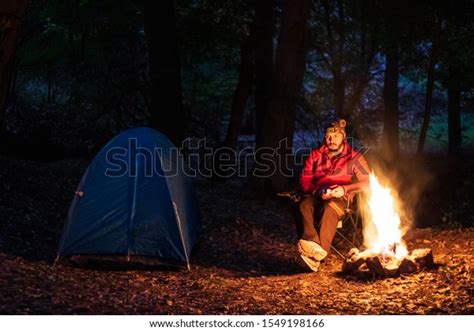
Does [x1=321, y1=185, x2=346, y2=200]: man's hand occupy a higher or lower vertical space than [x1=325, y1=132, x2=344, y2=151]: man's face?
lower

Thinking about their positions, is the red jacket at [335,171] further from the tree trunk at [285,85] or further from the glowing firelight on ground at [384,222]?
the tree trunk at [285,85]

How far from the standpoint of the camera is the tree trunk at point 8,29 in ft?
23.7

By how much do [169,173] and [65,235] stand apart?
4.60 ft

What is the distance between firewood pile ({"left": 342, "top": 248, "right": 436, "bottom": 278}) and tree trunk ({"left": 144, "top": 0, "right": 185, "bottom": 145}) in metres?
6.73

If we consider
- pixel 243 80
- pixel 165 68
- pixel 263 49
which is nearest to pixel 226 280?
pixel 165 68

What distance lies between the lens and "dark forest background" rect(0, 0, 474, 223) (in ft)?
44.0

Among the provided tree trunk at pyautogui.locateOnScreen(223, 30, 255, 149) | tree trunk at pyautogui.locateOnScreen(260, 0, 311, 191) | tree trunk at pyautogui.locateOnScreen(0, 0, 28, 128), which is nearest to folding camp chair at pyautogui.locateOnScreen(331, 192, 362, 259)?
tree trunk at pyautogui.locateOnScreen(260, 0, 311, 191)

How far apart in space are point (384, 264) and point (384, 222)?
792 mm

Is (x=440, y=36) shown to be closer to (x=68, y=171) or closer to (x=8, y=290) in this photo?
(x=68, y=171)

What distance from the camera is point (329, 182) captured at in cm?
831

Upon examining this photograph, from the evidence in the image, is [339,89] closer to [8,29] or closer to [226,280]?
[226,280]

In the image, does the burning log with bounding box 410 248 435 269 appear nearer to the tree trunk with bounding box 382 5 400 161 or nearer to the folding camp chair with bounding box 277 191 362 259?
the folding camp chair with bounding box 277 191 362 259

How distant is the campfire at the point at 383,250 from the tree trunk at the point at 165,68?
613 cm

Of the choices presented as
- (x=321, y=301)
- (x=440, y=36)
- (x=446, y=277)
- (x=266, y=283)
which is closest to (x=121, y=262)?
(x=266, y=283)
